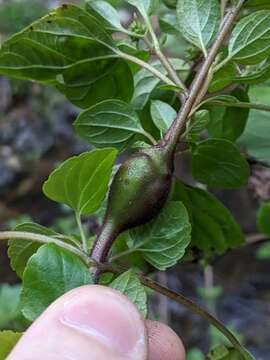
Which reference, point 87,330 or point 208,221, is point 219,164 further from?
point 87,330

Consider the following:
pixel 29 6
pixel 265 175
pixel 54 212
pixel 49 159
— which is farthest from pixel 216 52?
pixel 29 6

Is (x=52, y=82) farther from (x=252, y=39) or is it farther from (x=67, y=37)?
(x=252, y=39)

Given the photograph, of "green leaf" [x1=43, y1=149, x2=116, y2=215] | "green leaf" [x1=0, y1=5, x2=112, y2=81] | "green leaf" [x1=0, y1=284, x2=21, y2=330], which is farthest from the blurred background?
"green leaf" [x1=43, y1=149, x2=116, y2=215]

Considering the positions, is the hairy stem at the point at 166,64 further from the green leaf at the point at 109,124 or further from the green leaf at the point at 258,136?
the green leaf at the point at 258,136

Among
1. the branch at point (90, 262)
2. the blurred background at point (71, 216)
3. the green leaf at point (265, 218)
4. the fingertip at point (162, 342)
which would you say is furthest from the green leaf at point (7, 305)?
the branch at point (90, 262)

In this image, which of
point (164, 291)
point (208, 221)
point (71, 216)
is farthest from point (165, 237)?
point (71, 216)

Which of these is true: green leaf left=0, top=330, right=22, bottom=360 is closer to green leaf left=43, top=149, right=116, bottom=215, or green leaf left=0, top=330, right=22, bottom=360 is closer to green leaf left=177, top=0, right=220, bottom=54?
green leaf left=43, top=149, right=116, bottom=215

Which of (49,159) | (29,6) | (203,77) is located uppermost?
(203,77)
